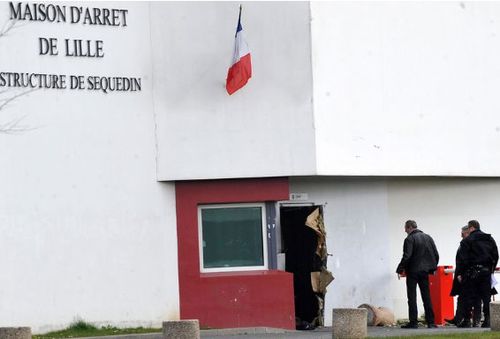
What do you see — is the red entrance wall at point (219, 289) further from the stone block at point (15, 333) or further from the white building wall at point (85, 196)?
the stone block at point (15, 333)

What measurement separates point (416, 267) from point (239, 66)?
454cm

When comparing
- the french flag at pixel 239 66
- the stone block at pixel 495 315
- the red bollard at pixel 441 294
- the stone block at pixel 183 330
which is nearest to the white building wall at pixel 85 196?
the french flag at pixel 239 66

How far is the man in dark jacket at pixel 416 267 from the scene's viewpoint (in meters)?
21.3

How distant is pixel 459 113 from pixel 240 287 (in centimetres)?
530

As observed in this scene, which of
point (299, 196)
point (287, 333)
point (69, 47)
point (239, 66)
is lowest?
point (287, 333)

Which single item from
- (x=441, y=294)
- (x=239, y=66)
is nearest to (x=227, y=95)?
(x=239, y=66)

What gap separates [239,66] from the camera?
2072 centimetres

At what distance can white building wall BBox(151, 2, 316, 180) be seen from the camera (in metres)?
21.0

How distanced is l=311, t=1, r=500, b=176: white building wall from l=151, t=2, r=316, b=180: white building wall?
1.06 ft

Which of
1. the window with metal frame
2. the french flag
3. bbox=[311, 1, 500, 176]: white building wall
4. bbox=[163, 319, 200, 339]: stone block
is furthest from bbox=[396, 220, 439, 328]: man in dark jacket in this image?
bbox=[163, 319, 200, 339]: stone block

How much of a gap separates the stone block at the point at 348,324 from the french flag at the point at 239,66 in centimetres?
487

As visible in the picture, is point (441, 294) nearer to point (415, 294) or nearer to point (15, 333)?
point (415, 294)

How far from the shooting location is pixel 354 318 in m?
17.6

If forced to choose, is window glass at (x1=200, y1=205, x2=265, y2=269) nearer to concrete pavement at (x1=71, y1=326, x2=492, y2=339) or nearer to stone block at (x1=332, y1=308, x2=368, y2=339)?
concrete pavement at (x1=71, y1=326, x2=492, y2=339)
